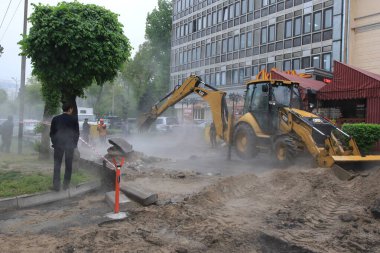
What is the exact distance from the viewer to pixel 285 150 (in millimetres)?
11461

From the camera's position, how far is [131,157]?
43.4ft

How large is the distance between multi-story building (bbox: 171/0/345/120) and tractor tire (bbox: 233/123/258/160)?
13.9 metres

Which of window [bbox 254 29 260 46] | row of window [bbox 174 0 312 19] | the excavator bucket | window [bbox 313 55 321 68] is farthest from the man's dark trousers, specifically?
window [bbox 254 29 260 46]

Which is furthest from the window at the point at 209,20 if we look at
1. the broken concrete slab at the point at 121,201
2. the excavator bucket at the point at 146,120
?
the broken concrete slab at the point at 121,201

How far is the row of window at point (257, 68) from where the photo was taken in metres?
27.5

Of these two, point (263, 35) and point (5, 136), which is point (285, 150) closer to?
point (5, 136)

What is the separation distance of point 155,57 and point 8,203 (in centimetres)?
4787

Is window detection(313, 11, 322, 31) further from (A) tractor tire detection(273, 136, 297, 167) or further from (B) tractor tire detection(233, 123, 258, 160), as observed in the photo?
(A) tractor tire detection(273, 136, 297, 167)

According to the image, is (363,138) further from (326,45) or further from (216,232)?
(326,45)

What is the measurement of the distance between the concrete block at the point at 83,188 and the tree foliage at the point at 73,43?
2675mm

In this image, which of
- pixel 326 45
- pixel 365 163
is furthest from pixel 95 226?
pixel 326 45

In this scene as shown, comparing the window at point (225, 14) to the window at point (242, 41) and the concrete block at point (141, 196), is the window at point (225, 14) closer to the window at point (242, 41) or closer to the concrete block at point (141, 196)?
the window at point (242, 41)

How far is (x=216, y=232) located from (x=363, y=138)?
10.6m

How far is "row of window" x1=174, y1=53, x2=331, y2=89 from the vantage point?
27484mm
